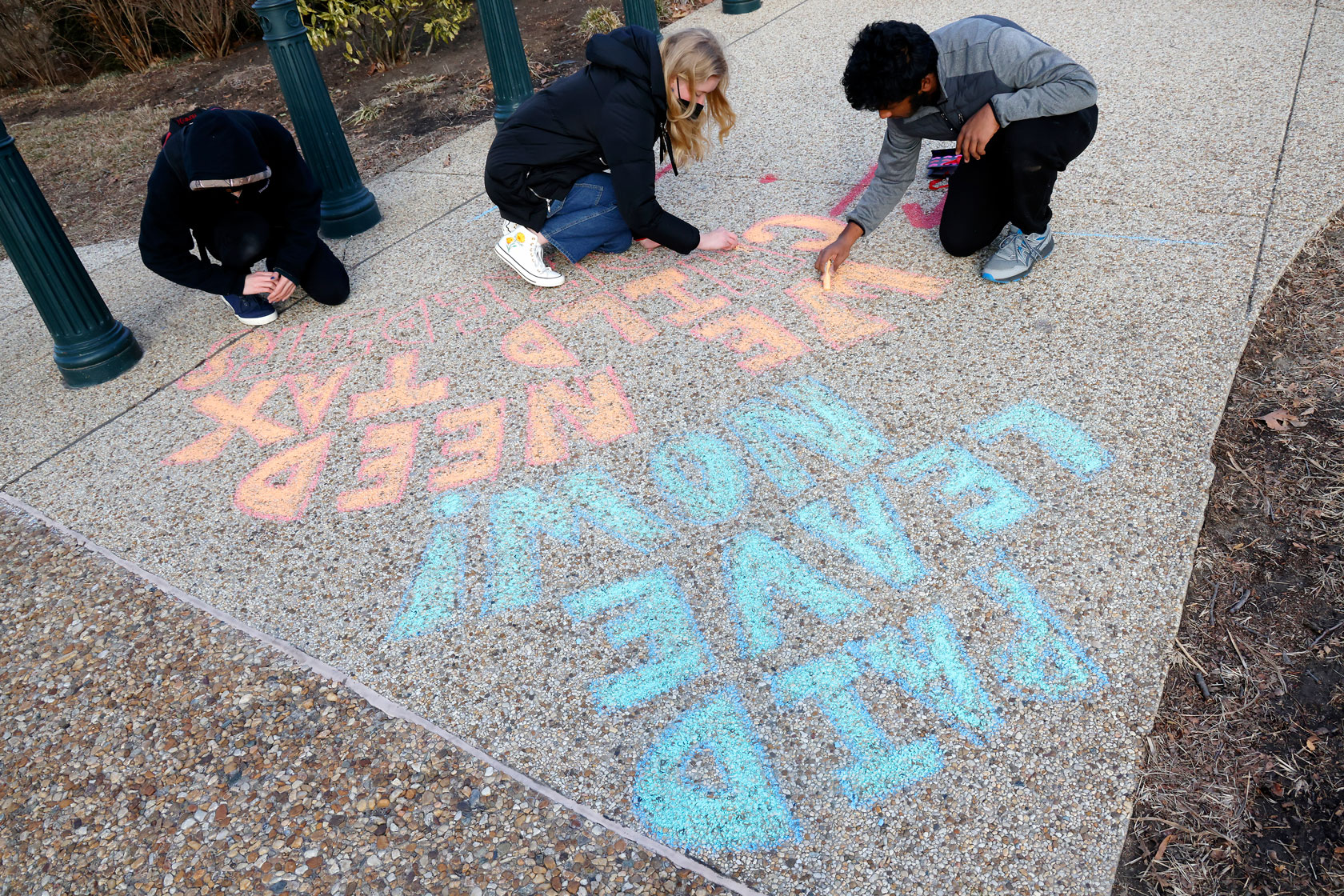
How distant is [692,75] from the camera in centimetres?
311

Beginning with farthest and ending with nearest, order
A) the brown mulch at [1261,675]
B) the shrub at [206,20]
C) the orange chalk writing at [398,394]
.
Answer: the shrub at [206,20], the orange chalk writing at [398,394], the brown mulch at [1261,675]

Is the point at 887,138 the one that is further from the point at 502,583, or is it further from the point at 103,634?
the point at 103,634

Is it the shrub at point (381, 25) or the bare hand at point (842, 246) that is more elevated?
the shrub at point (381, 25)

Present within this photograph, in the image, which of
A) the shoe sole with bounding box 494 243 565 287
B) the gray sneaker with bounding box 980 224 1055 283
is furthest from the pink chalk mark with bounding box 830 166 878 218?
the shoe sole with bounding box 494 243 565 287

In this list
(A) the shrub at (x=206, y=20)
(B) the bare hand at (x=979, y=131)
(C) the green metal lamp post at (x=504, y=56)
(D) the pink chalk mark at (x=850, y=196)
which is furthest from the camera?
(A) the shrub at (x=206, y=20)

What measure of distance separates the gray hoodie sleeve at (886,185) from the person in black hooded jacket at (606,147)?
1.97 ft

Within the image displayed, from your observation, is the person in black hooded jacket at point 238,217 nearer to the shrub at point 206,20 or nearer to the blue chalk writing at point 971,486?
the blue chalk writing at point 971,486

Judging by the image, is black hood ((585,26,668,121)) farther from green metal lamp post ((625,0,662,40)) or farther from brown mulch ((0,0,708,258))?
green metal lamp post ((625,0,662,40))

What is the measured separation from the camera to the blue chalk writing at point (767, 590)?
2.07 metres

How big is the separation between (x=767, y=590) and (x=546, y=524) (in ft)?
2.30

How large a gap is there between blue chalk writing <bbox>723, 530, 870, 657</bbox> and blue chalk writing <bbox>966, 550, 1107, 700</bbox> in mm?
353

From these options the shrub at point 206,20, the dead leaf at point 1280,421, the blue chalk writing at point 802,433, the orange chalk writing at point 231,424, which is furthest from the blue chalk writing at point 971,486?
the shrub at point 206,20

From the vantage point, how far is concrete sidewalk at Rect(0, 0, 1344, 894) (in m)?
1.79

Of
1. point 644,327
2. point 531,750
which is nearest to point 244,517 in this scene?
point 531,750
